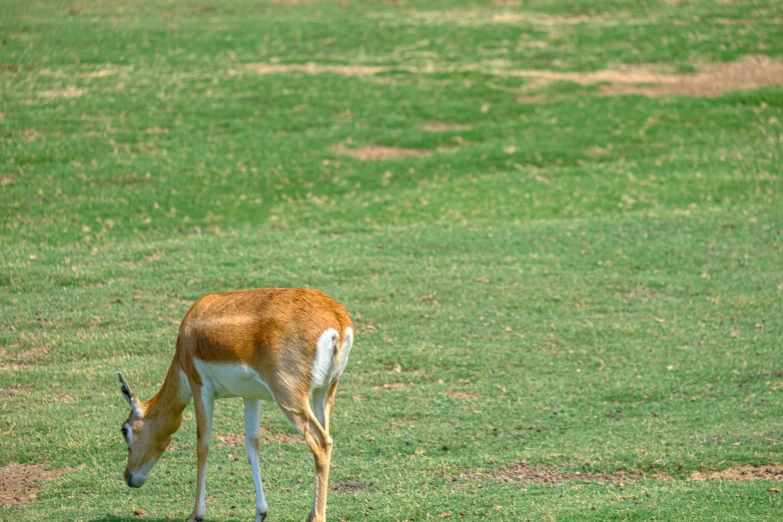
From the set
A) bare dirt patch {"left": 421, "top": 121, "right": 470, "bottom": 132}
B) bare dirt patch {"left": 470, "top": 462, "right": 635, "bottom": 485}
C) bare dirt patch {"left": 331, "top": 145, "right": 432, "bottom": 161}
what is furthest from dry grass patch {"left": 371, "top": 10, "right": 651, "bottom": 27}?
bare dirt patch {"left": 470, "top": 462, "right": 635, "bottom": 485}

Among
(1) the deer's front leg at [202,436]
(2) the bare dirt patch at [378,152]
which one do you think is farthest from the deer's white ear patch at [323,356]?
(2) the bare dirt patch at [378,152]

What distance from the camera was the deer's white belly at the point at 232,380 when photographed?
7.18m

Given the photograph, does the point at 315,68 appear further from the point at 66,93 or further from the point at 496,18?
the point at 496,18

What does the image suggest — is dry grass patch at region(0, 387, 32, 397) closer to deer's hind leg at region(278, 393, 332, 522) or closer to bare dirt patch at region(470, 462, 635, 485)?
deer's hind leg at region(278, 393, 332, 522)

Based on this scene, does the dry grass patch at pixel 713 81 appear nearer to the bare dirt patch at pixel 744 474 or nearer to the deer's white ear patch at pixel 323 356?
the bare dirt patch at pixel 744 474

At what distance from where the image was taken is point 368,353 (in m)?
11.6

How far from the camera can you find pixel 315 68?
87.2ft

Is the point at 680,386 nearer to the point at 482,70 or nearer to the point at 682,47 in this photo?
the point at 482,70

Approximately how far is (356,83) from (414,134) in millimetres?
4205

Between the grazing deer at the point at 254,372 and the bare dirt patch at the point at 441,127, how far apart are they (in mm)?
15332

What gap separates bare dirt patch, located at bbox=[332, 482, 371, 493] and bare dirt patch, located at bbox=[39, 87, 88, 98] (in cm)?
1780

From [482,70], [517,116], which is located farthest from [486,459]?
[482,70]

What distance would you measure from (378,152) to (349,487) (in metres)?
13.6

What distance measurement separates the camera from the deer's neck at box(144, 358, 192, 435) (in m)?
7.58
